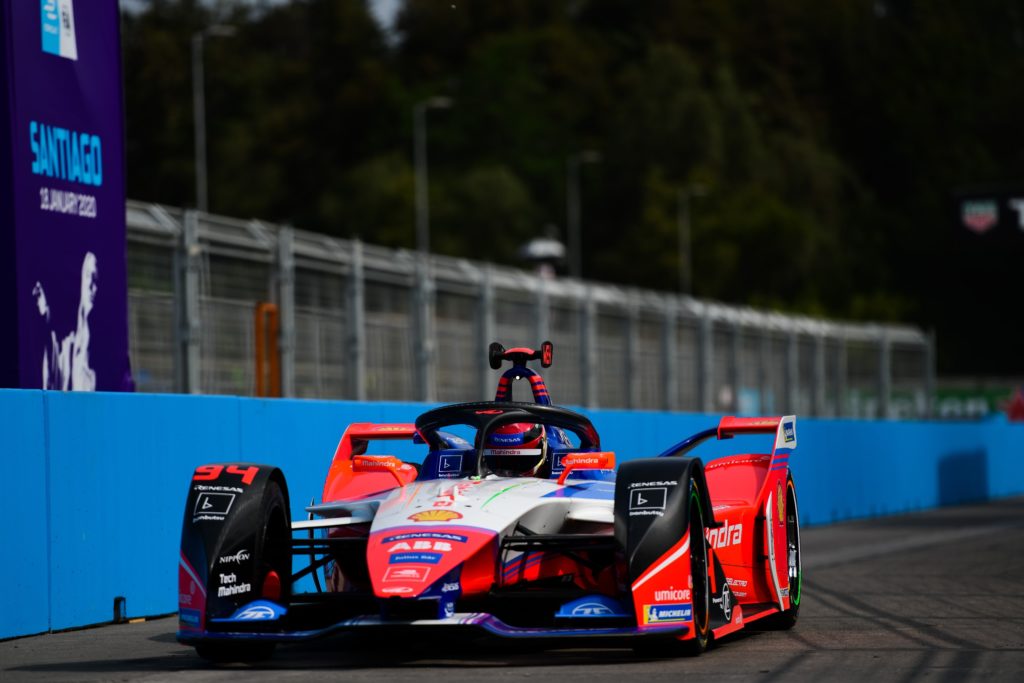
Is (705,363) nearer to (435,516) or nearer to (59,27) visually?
(59,27)

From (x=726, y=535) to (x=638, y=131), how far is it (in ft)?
265

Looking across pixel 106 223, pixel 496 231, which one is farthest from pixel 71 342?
pixel 496 231

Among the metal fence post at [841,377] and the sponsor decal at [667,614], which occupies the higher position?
the metal fence post at [841,377]

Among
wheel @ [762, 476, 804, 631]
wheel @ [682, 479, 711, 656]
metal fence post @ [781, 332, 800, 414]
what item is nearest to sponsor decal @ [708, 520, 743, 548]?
wheel @ [762, 476, 804, 631]

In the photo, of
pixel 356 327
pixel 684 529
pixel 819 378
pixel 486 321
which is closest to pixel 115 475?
pixel 684 529

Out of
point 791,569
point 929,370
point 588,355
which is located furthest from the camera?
point 929,370

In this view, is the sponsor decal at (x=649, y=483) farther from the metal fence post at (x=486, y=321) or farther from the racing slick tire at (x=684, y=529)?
the metal fence post at (x=486, y=321)

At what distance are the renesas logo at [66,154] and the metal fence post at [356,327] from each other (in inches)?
241

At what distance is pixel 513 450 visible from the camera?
35.7 ft

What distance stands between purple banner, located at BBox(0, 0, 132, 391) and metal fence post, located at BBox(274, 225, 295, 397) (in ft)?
14.4

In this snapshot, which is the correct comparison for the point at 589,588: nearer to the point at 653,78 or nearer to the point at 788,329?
the point at 788,329

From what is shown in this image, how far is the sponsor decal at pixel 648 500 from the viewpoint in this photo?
31.3ft

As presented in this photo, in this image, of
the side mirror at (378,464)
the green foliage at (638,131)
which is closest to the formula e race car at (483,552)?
the side mirror at (378,464)

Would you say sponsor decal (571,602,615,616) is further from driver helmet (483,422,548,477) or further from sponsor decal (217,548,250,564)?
driver helmet (483,422,548,477)
